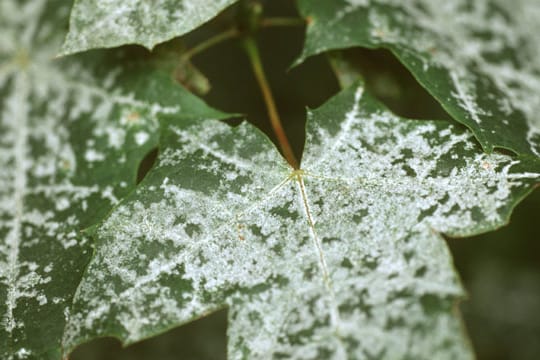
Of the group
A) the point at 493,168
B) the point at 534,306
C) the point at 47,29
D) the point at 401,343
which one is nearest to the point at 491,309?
the point at 534,306

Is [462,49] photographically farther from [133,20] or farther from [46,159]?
[46,159]

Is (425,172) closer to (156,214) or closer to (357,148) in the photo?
(357,148)

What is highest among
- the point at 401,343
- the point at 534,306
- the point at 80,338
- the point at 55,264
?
the point at 55,264

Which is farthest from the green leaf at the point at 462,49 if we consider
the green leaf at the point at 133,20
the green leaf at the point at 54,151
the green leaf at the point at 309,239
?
the green leaf at the point at 54,151

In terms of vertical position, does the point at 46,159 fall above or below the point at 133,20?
below

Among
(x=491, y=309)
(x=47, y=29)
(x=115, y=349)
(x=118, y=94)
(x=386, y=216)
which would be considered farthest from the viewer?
(x=491, y=309)

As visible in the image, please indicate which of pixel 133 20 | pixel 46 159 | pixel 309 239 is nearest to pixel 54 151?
pixel 46 159
